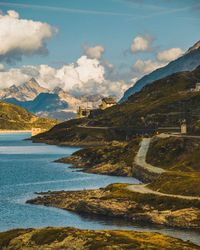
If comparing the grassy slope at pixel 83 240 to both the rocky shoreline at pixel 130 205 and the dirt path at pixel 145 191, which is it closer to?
the rocky shoreline at pixel 130 205

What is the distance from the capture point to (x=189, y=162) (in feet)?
646

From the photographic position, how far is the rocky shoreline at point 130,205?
119m

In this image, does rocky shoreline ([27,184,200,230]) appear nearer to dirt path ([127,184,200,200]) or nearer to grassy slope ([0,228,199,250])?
dirt path ([127,184,200,200])

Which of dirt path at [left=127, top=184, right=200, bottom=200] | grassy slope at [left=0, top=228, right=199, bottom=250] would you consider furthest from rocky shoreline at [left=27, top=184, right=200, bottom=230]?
grassy slope at [left=0, top=228, right=199, bottom=250]

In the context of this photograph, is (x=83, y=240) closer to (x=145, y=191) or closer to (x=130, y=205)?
(x=130, y=205)

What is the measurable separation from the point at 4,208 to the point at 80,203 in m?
20.9

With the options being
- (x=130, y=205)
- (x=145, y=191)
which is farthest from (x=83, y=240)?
(x=145, y=191)

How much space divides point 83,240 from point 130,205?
1707 inches

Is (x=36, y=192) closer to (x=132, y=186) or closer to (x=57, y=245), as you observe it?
(x=132, y=186)

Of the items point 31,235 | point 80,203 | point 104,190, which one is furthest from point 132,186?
point 31,235

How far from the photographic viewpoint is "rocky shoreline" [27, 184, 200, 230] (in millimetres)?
118688

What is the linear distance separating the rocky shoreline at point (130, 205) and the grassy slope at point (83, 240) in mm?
24496

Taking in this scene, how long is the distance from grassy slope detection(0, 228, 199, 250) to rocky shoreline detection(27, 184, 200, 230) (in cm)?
2450

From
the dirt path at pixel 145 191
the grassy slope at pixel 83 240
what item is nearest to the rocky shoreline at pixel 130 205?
the dirt path at pixel 145 191
